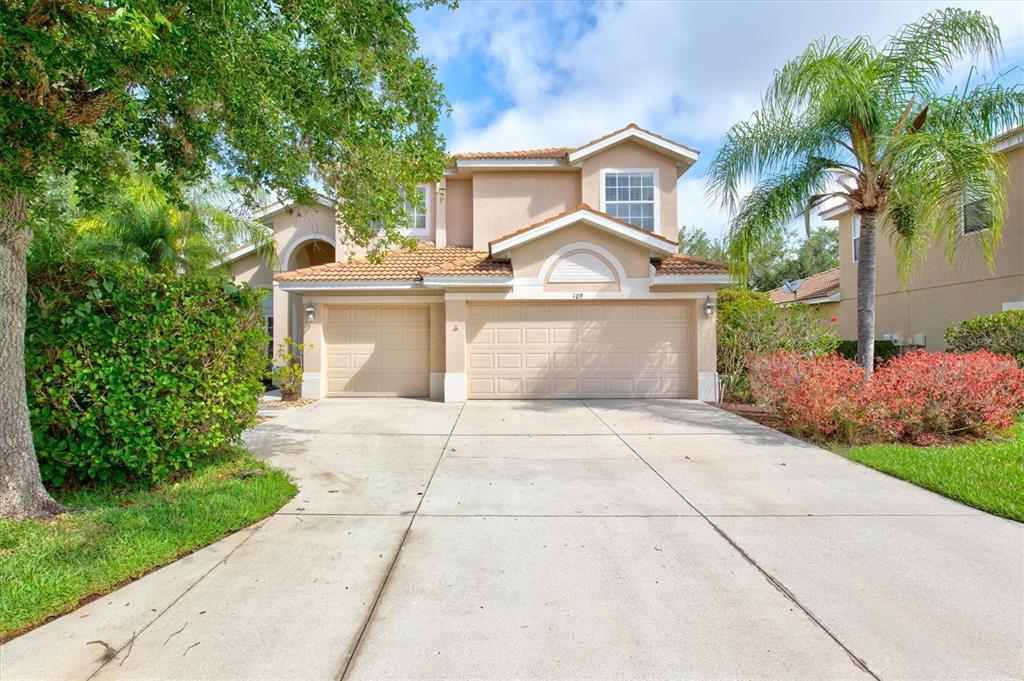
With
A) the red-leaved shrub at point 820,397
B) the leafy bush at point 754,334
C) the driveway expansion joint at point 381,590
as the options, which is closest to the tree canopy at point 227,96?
the driveway expansion joint at point 381,590

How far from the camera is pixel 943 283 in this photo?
13.8 m

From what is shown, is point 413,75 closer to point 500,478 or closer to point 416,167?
point 416,167

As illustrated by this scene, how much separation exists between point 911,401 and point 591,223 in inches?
271

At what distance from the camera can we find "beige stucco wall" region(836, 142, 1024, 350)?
11.9 meters

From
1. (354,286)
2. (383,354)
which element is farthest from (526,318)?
(354,286)

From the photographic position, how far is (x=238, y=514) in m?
4.25

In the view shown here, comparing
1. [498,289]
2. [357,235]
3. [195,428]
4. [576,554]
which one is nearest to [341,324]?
[498,289]

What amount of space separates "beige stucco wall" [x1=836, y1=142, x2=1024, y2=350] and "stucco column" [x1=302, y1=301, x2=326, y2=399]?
42.8 ft

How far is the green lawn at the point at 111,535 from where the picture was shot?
299 centimetres

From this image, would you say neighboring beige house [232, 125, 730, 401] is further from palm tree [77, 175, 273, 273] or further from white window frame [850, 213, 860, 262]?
white window frame [850, 213, 860, 262]

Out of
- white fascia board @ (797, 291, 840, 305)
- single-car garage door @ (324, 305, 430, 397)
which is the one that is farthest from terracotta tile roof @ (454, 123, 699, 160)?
white fascia board @ (797, 291, 840, 305)

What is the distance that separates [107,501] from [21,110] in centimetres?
346

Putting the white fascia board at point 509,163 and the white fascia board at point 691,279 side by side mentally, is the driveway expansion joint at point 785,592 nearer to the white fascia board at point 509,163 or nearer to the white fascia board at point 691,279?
the white fascia board at point 691,279

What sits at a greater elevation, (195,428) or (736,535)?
(195,428)
